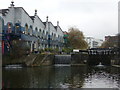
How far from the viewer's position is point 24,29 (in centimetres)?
5731

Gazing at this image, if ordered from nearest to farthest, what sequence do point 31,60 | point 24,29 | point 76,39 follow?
point 31,60, point 24,29, point 76,39

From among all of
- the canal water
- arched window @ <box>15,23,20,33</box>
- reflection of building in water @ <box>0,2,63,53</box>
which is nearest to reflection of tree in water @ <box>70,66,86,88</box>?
the canal water

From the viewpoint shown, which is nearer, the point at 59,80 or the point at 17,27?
the point at 59,80

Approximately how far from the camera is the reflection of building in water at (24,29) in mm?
52219

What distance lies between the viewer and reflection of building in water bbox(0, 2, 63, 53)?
52219mm

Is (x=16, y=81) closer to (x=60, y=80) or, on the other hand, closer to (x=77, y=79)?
(x=60, y=80)

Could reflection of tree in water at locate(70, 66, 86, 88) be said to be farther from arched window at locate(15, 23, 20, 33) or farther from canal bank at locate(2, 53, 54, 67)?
arched window at locate(15, 23, 20, 33)

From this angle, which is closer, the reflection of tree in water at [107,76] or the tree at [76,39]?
the reflection of tree in water at [107,76]

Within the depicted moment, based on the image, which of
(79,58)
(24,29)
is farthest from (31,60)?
(79,58)

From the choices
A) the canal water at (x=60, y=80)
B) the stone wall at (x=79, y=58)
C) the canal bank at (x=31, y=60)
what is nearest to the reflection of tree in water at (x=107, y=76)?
the canal water at (x=60, y=80)

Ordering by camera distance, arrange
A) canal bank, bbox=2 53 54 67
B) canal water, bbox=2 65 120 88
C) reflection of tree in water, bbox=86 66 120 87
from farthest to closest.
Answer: canal bank, bbox=2 53 54 67 < reflection of tree in water, bbox=86 66 120 87 < canal water, bbox=2 65 120 88

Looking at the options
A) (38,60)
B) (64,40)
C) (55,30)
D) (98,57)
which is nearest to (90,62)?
(98,57)

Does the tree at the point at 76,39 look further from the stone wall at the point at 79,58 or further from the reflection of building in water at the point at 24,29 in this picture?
the stone wall at the point at 79,58

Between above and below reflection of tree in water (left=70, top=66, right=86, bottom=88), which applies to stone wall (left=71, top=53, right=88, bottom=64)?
above
